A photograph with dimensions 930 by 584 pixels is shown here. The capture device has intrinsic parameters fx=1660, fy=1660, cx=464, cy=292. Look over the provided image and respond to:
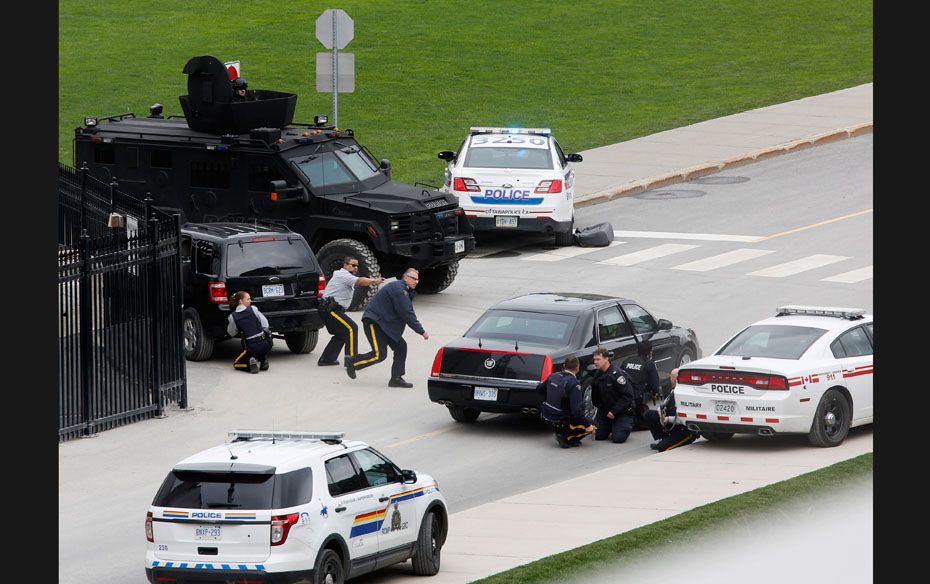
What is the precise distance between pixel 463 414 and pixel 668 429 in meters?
2.43

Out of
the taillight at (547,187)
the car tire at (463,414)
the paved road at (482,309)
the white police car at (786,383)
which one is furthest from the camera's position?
the taillight at (547,187)

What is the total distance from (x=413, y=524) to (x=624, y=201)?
21000 mm

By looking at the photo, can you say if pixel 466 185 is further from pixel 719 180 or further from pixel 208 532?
pixel 208 532

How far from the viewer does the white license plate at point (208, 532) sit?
12008mm

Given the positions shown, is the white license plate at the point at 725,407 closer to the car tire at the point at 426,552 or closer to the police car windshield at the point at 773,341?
the police car windshield at the point at 773,341

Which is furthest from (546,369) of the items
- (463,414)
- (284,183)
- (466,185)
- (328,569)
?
(466,185)

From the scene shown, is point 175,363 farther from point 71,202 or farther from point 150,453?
point 71,202

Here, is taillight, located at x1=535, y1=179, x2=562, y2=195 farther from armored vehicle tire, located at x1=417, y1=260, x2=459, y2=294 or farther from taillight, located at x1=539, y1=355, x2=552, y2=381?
taillight, located at x1=539, y1=355, x2=552, y2=381

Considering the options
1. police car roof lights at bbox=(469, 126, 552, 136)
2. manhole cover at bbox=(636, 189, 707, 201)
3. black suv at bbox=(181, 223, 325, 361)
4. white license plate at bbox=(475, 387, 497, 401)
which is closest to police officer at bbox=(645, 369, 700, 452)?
white license plate at bbox=(475, 387, 497, 401)

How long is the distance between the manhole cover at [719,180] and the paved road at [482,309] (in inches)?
12.8

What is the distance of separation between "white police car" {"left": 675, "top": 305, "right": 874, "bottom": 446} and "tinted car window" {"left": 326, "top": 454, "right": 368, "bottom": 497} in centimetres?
560

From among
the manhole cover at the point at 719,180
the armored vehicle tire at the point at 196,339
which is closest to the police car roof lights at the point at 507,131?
the manhole cover at the point at 719,180

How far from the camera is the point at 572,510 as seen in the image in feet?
49.7

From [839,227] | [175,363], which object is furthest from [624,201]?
[175,363]
